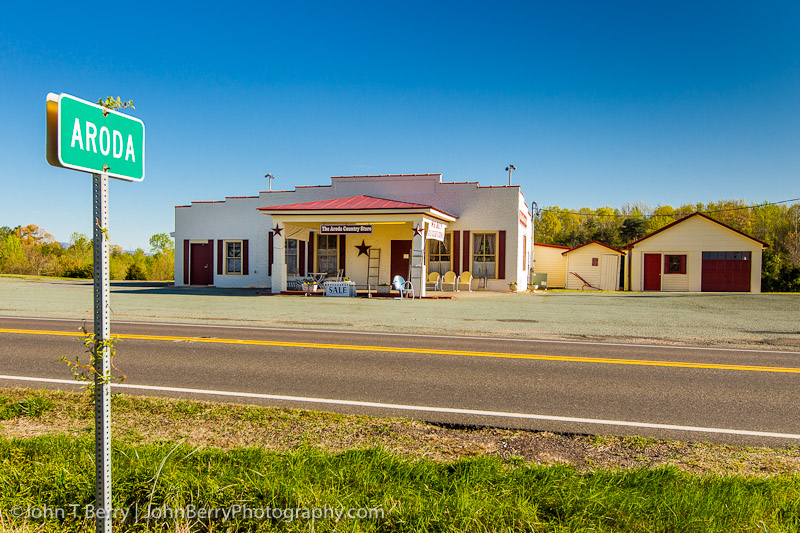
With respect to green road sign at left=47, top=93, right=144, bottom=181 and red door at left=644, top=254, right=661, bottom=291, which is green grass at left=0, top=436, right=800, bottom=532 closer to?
green road sign at left=47, top=93, right=144, bottom=181

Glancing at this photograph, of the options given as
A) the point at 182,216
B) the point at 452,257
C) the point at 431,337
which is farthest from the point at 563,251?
the point at 431,337

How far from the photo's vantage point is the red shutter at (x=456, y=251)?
25859 mm

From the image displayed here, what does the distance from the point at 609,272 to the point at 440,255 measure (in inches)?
621

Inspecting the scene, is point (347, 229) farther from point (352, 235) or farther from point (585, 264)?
point (585, 264)

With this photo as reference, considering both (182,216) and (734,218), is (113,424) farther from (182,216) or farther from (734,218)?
(734,218)

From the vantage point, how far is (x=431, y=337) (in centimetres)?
1099

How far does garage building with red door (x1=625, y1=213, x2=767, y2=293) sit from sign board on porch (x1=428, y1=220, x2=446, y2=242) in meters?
16.8

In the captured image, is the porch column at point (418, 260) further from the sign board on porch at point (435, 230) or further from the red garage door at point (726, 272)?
the red garage door at point (726, 272)

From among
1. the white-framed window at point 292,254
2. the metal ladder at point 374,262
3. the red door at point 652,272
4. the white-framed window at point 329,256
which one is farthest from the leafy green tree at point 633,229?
the white-framed window at point 292,254

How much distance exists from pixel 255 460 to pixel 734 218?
76940mm

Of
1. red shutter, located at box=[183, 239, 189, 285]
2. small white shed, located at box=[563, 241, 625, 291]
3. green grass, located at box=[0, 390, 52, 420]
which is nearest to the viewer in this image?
green grass, located at box=[0, 390, 52, 420]

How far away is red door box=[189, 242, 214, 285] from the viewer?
95.5ft

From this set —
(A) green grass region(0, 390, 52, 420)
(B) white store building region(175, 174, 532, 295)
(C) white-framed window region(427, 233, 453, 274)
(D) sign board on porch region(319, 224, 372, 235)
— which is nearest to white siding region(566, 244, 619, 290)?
(B) white store building region(175, 174, 532, 295)

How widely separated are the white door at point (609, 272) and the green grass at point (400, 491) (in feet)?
112
